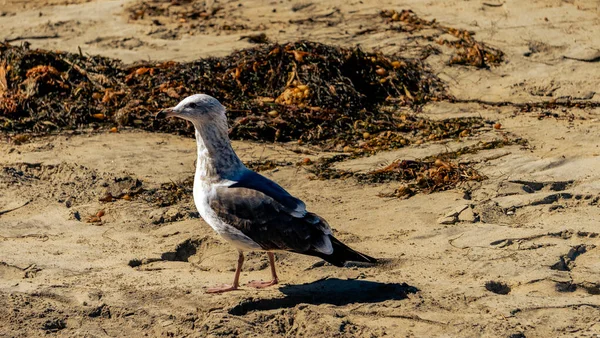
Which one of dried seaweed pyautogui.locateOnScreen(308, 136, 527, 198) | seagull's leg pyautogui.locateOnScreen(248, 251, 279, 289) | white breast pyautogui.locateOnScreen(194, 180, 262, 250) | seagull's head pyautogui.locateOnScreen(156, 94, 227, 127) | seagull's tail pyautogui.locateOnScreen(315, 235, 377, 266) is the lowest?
dried seaweed pyautogui.locateOnScreen(308, 136, 527, 198)

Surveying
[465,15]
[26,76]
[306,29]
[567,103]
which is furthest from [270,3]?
[567,103]

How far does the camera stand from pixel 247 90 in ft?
33.3

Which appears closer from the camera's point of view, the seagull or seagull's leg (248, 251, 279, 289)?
the seagull

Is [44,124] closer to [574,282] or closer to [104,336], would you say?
[104,336]

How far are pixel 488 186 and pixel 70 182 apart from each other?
3513 mm

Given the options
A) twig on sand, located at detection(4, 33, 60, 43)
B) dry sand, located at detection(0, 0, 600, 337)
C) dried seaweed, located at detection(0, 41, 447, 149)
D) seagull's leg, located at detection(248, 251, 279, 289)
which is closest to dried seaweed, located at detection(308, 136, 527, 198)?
A: dry sand, located at detection(0, 0, 600, 337)

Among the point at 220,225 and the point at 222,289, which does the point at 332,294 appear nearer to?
the point at 222,289

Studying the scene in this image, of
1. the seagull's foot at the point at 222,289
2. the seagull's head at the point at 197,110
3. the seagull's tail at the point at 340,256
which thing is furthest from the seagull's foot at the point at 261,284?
the seagull's head at the point at 197,110

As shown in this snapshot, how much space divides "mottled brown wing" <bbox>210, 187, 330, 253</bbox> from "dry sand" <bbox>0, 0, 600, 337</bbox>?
0.33 m

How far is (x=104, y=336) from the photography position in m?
5.64

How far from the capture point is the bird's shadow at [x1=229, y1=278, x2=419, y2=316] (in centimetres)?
588

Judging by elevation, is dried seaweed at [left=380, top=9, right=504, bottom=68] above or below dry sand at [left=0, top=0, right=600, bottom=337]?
above

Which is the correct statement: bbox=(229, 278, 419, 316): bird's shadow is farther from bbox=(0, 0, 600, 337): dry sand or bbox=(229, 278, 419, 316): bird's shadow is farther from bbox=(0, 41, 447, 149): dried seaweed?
bbox=(0, 41, 447, 149): dried seaweed

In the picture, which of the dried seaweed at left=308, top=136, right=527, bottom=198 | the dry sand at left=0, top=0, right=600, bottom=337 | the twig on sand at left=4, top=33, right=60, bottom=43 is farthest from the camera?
the twig on sand at left=4, top=33, right=60, bottom=43
